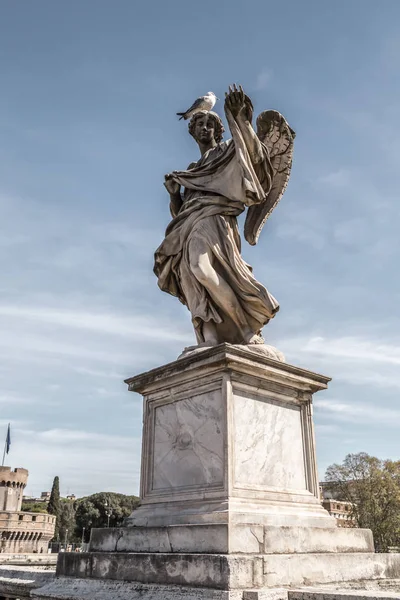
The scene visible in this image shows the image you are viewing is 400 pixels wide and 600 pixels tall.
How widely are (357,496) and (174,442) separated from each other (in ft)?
127

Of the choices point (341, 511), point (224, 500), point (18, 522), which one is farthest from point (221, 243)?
point (18, 522)

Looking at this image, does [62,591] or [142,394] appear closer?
[62,591]

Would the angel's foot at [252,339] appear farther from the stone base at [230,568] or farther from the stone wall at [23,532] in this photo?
the stone wall at [23,532]

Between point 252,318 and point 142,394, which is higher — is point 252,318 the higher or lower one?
the higher one

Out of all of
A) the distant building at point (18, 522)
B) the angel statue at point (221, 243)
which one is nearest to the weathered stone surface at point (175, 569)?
the angel statue at point (221, 243)

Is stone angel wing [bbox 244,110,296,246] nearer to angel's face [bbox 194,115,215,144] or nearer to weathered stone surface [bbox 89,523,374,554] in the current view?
angel's face [bbox 194,115,215,144]

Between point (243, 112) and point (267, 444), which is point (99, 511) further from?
point (243, 112)

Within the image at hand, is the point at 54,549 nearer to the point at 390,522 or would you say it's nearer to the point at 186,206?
the point at 390,522

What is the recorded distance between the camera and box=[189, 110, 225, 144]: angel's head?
6137 mm

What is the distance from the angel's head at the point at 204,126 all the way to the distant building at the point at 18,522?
177 feet

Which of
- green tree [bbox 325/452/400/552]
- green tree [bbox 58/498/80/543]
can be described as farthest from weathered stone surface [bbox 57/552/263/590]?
green tree [bbox 58/498/80/543]

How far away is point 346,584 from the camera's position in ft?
13.1

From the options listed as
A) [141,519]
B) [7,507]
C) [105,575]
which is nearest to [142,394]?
[141,519]

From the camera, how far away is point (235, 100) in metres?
5.35
